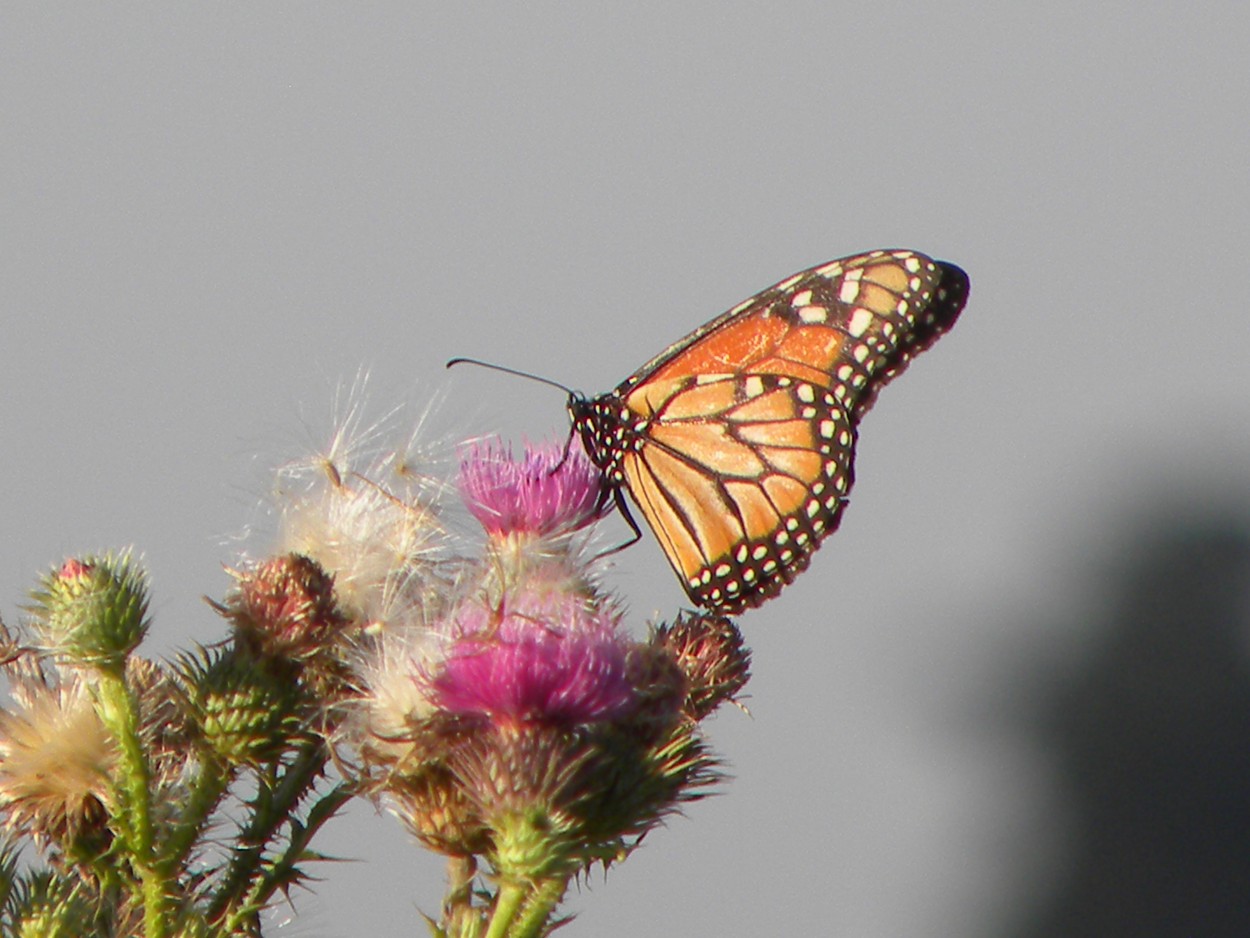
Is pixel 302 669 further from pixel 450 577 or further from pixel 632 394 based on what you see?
pixel 632 394

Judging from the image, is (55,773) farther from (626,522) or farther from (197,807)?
(626,522)

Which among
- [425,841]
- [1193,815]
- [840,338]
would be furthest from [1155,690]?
[425,841]

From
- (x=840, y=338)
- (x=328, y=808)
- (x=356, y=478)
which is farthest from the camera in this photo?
(x=840, y=338)

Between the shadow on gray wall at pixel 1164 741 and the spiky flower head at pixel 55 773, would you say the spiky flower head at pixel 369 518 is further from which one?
the shadow on gray wall at pixel 1164 741

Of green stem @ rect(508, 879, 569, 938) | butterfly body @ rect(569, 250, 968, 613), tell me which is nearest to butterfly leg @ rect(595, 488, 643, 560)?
butterfly body @ rect(569, 250, 968, 613)

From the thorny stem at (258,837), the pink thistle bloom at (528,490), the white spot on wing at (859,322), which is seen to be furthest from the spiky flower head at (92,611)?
the white spot on wing at (859,322)
